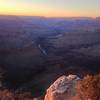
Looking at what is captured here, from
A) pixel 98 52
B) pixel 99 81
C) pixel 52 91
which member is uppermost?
pixel 99 81

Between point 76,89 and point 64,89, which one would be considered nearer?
point 76,89

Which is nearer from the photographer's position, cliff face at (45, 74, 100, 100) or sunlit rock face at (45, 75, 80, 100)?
cliff face at (45, 74, 100, 100)

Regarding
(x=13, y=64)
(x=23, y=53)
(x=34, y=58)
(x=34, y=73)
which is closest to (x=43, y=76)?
(x=34, y=73)

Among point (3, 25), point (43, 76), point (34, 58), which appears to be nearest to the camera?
point (43, 76)

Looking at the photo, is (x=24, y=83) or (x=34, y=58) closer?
(x=24, y=83)

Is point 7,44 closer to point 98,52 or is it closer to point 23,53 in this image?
point 23,53

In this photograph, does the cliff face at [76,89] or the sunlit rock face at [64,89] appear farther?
the sunlit rock face at [64,89]
